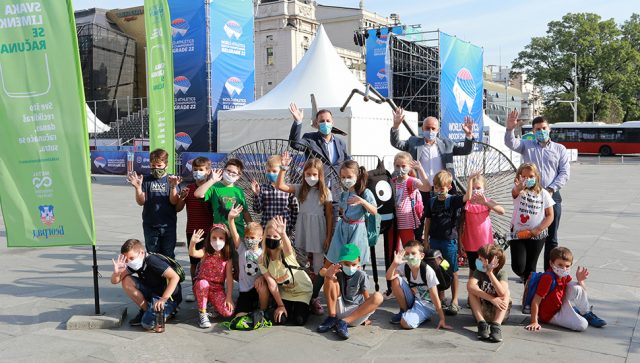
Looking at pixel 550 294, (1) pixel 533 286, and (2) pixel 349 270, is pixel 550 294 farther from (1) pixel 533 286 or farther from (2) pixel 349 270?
(2) pixel 349 270

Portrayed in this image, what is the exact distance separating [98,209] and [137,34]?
42864 millimetres

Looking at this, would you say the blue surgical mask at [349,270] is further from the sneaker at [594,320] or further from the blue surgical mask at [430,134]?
the sneaker at [594,320]

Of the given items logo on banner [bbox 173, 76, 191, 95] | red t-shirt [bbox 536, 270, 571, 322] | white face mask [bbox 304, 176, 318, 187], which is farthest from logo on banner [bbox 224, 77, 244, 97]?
red t-shirt [bbox 536, 270, 571, 322]

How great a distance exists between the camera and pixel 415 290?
196 inches

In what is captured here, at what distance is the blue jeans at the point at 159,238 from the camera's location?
543cm

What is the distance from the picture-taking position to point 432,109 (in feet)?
87.7

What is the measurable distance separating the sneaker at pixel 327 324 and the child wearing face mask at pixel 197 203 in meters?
1.47

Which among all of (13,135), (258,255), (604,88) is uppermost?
(604,88)

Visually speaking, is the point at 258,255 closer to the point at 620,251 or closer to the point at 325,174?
the point at 325,174

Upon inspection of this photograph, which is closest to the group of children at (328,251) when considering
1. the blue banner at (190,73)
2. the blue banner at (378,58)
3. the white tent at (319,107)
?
the white tent at (319,107)

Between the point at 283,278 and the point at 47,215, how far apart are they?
6.94ft

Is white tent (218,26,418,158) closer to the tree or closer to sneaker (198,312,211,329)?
sneaker (198,312,211,329)

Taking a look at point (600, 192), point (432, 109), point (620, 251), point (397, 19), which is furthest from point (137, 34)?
point (620, 251)

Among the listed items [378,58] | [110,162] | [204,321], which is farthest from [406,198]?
[378,58]
